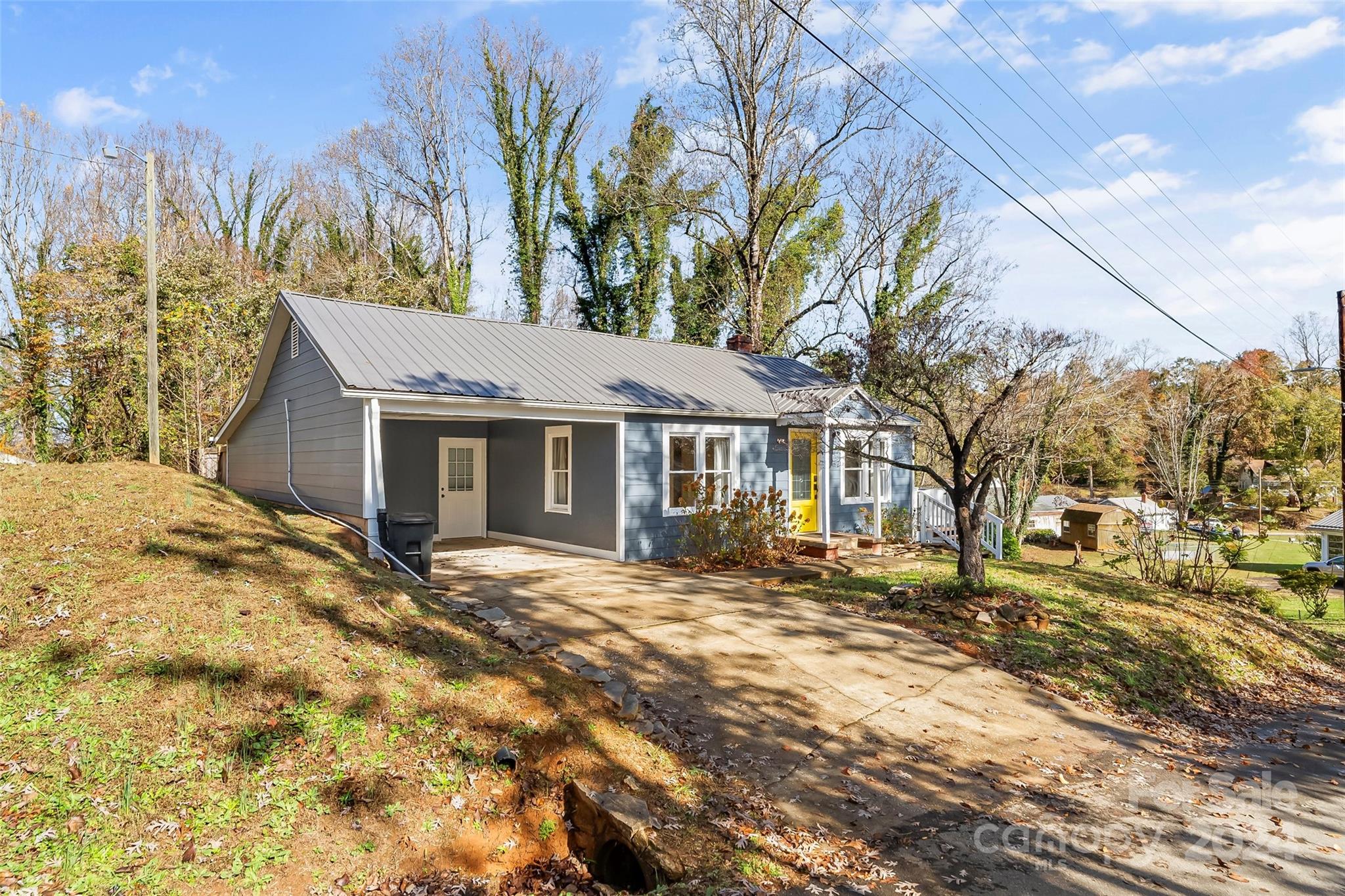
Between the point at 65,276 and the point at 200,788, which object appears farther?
the point at 65,276

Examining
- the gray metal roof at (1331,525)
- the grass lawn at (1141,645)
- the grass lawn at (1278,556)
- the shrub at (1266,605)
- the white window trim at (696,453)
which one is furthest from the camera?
the gray metal roof at (1331,525)

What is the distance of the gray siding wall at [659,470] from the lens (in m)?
11.8

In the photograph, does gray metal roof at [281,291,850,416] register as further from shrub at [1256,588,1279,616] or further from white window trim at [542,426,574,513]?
shrub at [1256,588,1279,616]

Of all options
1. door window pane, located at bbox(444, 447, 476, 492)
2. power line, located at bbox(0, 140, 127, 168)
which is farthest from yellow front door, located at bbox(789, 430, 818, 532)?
power line, located at bbox(0, 140, 127, 168)

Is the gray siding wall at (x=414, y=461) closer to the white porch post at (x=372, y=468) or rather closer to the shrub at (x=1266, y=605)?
the white porch post at (x=372, y=468)

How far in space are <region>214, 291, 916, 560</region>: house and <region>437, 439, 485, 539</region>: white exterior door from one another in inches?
1.2

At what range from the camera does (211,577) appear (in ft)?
17.5

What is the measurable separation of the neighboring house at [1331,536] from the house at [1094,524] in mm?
5444

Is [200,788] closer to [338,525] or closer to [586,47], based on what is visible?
[338,525]

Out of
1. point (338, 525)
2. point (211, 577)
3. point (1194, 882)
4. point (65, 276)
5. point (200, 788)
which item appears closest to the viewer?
point (200, 788)

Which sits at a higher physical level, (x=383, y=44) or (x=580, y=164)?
(x=383, y=44)

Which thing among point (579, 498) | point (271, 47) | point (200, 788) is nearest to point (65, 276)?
point (271, 47)

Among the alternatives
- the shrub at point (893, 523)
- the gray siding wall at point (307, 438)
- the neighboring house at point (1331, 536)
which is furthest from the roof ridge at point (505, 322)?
the neighboring house at point (1331, 536)

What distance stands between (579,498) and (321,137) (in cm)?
2458
